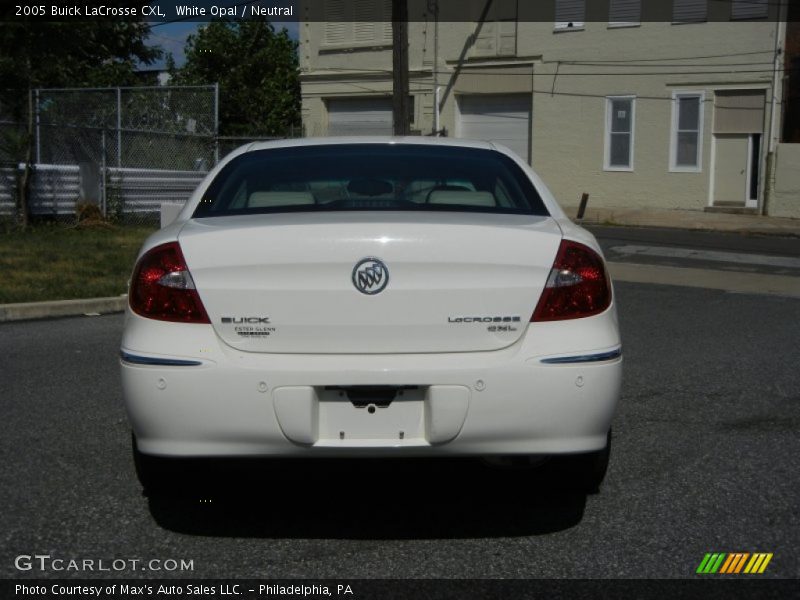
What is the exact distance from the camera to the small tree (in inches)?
1609

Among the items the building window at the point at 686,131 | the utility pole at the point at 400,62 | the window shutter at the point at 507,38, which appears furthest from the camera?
the window shutter at the point at 507,38

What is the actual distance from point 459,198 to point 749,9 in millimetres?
24377

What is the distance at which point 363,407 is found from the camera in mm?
3699

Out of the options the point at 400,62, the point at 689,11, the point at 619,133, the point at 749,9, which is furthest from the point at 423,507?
the point at 619,133

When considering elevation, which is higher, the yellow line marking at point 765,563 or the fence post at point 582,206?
the yellow line marking at point 765,563

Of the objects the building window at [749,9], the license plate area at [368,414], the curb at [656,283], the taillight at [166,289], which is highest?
the building window at [749,9]

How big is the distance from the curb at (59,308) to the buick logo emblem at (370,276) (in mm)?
6396

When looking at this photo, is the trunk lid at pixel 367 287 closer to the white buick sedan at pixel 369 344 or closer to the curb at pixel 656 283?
the white buick sedan at pixel 369 344

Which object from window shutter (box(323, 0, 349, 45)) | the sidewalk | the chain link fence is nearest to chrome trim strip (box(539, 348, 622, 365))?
the chain link fence

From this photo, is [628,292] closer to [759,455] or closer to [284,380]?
[759,455]

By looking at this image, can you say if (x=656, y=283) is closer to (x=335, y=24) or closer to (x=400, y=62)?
(x=400, y=62)

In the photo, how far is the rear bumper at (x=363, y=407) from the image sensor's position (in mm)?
3658

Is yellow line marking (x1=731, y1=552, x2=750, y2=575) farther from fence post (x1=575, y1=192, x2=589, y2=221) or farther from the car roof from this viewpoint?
fence post (x1=575, y1=192, x2=589, y2=221)
